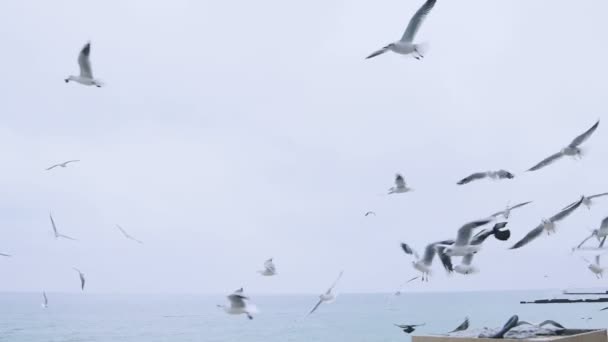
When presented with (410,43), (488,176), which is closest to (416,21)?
(410,43)

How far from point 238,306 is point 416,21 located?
10.4 feet

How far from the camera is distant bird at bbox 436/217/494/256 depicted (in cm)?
695

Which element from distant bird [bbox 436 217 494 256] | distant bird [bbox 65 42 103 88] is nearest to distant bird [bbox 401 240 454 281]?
distant bird [bbox 436 217 494 256]

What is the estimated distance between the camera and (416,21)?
6.73 m

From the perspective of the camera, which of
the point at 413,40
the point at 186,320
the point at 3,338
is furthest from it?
the point at 186,320

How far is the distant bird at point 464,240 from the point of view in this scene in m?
6.95

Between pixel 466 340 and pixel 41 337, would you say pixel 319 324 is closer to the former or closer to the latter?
pixel 41 337

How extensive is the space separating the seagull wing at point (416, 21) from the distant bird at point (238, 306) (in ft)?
9.54

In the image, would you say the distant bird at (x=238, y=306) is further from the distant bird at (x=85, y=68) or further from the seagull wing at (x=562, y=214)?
the seagull wing at (x=562, y=214)

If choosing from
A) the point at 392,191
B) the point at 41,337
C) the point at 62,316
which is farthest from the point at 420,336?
the point at 62,316

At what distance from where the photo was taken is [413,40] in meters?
6.81

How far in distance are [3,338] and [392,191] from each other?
51.1 metres

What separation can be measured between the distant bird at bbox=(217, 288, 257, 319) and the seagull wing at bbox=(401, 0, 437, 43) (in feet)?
9.54

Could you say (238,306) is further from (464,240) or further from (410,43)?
(410,43)
